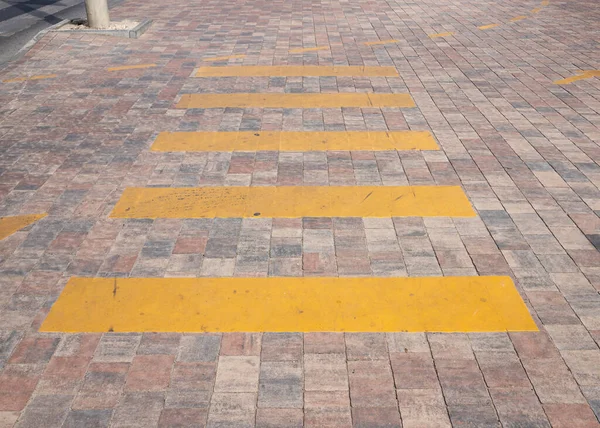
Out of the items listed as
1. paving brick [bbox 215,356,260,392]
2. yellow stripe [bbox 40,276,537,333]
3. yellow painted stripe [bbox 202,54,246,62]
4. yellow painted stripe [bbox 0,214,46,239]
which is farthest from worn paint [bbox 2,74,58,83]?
paving brick [bbox 215,356,260,392]

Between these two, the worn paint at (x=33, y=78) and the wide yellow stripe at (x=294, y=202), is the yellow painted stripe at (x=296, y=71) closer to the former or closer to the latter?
the worn paint at (x=33, y=78)

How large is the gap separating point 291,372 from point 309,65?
7217mm

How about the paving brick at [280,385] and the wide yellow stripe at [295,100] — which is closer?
the paving brick at [280,385]

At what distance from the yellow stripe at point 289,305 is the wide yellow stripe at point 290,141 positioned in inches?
→ 103

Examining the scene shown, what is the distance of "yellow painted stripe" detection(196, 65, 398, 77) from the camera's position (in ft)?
31.5

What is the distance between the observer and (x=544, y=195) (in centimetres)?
588

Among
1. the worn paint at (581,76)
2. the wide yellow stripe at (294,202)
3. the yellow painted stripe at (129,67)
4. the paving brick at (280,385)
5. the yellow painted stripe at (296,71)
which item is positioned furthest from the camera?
the yellow painted stripe at (129,67)

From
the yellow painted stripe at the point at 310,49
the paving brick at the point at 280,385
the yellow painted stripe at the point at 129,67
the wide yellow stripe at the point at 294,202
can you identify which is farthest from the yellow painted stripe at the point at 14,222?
the yellow painted stripe at the point at 310,49

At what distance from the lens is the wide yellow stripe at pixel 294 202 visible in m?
5.58

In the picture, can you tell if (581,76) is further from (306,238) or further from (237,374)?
(237,374)

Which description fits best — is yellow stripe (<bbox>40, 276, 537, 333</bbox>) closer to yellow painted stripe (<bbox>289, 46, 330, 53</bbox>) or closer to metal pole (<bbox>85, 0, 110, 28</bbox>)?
yellow painted stripe (<bbox>289, 46, 330, 53</bbox>)

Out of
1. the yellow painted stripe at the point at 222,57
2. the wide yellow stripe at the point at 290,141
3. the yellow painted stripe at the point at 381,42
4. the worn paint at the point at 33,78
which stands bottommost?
the yellow painted stripe at the point at 381,42

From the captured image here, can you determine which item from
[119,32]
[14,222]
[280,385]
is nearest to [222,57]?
[119,32]

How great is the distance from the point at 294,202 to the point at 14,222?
8.50 ft
